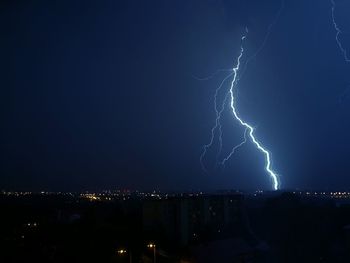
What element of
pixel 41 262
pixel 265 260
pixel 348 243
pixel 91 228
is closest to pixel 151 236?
pixel 91 228

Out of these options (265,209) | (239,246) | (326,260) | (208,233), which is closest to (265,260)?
(239,246)

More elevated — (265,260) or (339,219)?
(339,219)

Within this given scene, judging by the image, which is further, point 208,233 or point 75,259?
point 208,233

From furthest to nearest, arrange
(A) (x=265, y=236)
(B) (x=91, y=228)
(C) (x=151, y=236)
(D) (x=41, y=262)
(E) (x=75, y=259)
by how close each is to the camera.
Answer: (A) (x=265, y=236), (C) (x=151, y=236), (B) (x=91, y=228), (E) (x=75, y=259), (D) (x=41, y=262)

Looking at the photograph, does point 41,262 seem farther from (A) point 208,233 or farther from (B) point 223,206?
(B) point 223,206

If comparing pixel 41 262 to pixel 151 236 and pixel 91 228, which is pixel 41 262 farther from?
pixel 151 236

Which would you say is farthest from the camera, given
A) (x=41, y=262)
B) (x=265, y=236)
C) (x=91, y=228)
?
(x=265, y=236)
